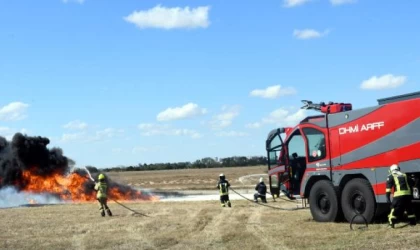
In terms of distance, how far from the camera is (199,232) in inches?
623

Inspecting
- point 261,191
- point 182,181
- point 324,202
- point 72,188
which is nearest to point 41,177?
point 72,188

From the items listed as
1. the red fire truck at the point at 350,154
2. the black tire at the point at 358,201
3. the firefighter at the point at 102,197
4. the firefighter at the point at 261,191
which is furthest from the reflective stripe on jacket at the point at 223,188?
the black tire at the point at 358,201

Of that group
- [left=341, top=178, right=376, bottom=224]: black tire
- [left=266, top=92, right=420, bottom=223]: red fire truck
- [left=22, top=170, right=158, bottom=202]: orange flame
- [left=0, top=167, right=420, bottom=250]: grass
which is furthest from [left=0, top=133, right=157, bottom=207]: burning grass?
[left=341, top=178, right=376, bottom=224]: black tire

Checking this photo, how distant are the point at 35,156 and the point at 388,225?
3032 centimetres

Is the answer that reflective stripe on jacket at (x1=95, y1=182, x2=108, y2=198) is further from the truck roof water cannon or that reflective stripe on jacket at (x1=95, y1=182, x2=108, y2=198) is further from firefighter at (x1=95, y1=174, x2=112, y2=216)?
the truck roof water cannon

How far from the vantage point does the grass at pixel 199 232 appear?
12891mm

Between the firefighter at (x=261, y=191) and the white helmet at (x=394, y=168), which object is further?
the firefighter at (x=261, y=191)

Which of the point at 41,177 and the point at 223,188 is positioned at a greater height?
the point at 41,177

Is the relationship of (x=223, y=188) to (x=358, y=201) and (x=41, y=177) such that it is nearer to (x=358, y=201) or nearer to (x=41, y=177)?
(x=358, y=201)

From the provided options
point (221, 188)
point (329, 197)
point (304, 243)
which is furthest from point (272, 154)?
point (304, 243)

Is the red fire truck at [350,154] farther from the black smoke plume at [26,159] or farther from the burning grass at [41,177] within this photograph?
the black smoke plume at [26,159]

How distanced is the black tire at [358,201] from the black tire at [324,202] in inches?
13.4

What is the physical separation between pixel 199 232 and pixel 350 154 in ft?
15.5

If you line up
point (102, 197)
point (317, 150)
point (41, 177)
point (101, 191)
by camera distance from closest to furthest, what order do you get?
1. point (317, 150)
2. point (102, 197)
3. point (101, 191)
4. point (41, 177)
